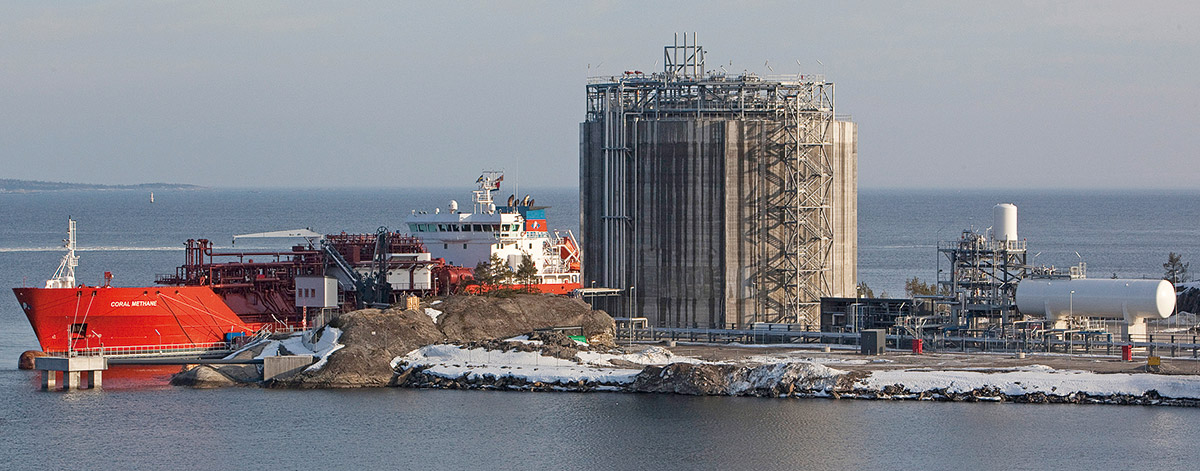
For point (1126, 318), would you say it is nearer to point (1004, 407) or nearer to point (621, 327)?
point (1004, 407)

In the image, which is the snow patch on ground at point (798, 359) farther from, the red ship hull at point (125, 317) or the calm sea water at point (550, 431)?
the red ship hull at point (125, 317)

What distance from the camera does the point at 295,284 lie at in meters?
75.4

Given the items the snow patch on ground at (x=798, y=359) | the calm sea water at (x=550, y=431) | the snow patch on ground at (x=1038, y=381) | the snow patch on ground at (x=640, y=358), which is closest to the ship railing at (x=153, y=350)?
the calm sea water at (x=550, y=431)

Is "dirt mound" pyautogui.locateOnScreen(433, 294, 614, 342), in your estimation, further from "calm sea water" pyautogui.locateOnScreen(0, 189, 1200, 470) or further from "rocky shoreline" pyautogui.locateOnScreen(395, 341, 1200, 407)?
"calm sea water" pyautogui.locateOnScreen(0, 189, 1200, 470)

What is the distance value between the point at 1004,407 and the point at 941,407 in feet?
6.69

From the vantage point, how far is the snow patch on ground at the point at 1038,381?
185ft

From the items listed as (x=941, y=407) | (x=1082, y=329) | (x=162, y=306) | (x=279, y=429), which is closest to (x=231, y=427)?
(x=279, y=429)

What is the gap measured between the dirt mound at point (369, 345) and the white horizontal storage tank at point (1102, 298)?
77.5 feet

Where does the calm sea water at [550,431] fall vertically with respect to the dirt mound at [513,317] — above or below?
below

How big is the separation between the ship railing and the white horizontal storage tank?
107 feet

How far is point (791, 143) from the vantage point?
76375 millimetres

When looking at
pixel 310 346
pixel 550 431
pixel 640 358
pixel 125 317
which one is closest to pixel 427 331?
pixel 310 346

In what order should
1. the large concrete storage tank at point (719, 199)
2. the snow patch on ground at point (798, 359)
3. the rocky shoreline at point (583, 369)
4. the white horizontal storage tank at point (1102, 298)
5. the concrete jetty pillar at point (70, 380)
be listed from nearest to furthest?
the rocky shoreline at point (583, 369), the snow patch on ground at point (798, 359), the concrete jetty pillar at point (70, 380), the white horizontal storage tank at point (1102, 298), the large concrete storage tank at point (719, 199)

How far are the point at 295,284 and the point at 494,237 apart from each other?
9.30 metres
